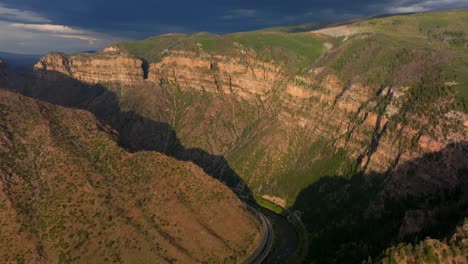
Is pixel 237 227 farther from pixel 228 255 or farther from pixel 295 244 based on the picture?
pixel 295 244

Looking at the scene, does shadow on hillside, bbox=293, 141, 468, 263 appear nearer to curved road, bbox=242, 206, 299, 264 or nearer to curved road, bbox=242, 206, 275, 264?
curved road, bbox=242, 206, 299, 264

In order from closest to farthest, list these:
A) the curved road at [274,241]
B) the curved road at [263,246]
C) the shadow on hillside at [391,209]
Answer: the shadow on hillside at [391,209]
the curved road at [263,246]
the curved road at [274,241]

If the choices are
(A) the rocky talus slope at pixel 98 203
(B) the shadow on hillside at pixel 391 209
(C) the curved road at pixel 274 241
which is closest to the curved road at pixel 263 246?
(C) the curved road at pixel 274 241

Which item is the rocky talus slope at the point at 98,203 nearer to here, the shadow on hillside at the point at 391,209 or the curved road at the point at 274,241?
the curved road at the point at 274,241

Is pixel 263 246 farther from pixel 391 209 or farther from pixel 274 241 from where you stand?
pixel 391 209

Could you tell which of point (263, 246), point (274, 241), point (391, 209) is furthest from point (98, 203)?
point (391, 209)

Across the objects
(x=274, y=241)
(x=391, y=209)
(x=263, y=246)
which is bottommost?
(x=274, y=241)
